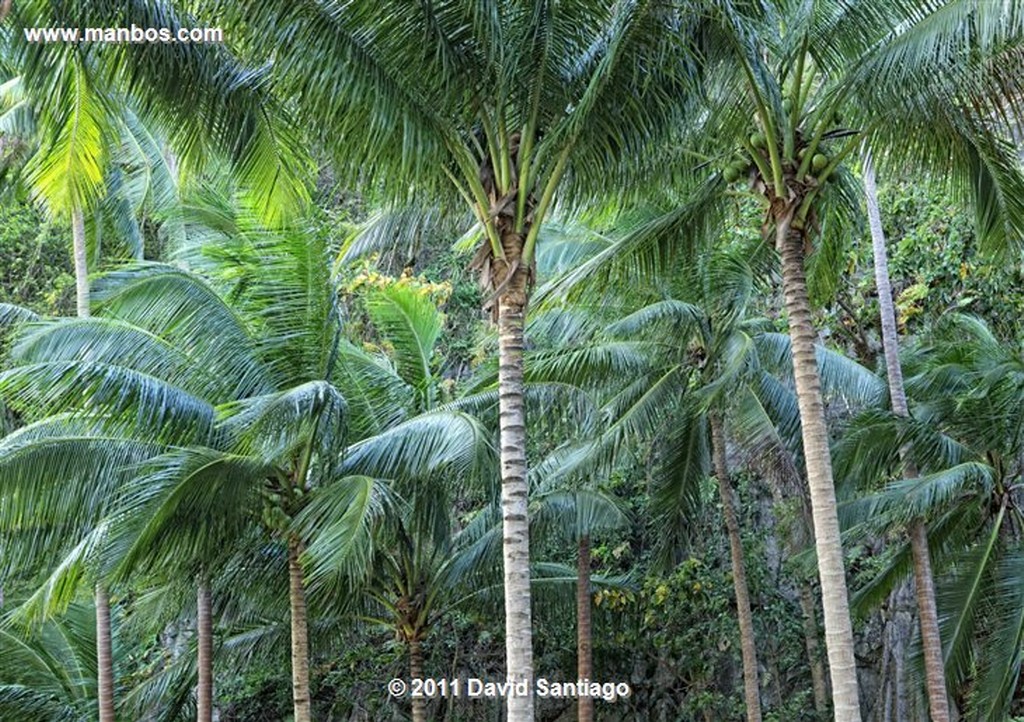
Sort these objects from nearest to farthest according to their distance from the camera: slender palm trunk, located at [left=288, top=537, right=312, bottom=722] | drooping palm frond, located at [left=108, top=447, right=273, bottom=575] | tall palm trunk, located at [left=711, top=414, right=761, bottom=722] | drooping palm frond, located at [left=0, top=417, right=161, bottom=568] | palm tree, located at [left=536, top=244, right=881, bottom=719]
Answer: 1. drooping palm frond, located at [left=108, top=447, right=273, bottom=575]
2. drooping palm frond, located at [left=0, top=417, right=161, bottom=568]
3. slender palm trunk, located at [left=288, top=537, right=312, bottom=722]
4. palm tree, located at [left=536, top=244, right=881, bottom=719]
5. tall palm trunk, located at [left=711, top=414, right=761, bottom=722]

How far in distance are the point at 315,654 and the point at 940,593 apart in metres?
7.67

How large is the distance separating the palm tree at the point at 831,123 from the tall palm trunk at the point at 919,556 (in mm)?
1566

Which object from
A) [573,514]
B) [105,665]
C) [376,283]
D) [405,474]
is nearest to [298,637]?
[405,474]

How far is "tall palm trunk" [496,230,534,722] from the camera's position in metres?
7.84

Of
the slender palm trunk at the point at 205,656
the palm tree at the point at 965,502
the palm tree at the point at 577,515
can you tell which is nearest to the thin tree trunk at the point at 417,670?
the palm tree at the point at 577,515

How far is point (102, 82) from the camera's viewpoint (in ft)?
30.3

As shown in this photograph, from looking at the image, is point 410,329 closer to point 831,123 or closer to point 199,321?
point 199,321

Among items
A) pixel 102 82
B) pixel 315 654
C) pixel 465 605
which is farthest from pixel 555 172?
pixel 315 654

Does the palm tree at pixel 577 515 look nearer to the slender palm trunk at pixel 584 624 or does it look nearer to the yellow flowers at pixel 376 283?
the slender palm trunk at pixel 584 624

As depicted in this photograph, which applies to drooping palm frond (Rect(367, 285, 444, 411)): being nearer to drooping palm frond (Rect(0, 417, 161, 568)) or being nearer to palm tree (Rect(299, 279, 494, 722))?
palm tree (Rect(299, 279, 494, 722))

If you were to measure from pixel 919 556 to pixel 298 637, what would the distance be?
19.7ft

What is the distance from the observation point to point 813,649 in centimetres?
1755

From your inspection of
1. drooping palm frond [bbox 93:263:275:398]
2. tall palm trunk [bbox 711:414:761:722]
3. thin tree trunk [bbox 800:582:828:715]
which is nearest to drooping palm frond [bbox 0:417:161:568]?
drooping palm frond [bbox 93:263:275:398]

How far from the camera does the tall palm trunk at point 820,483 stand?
8.15 m
